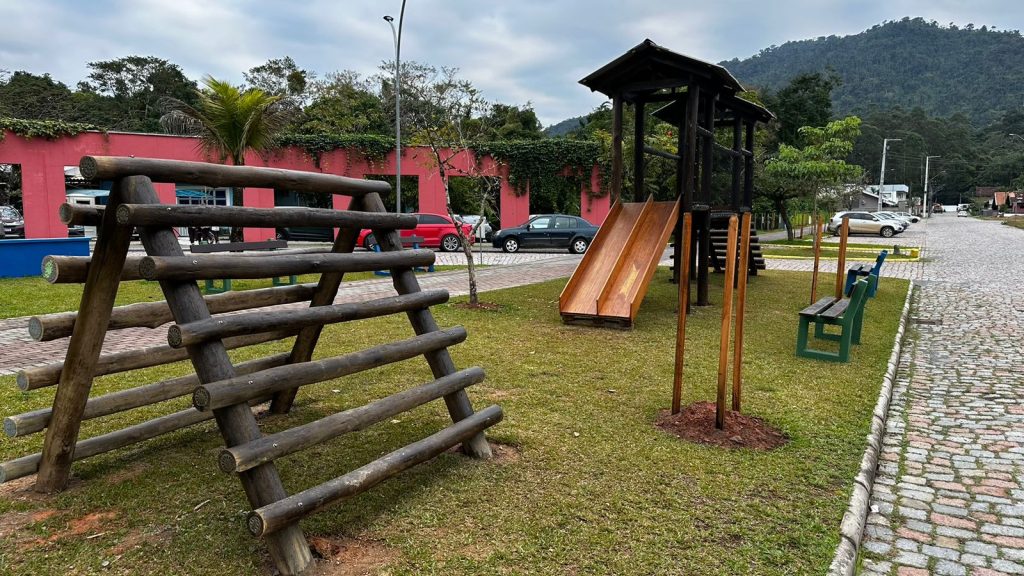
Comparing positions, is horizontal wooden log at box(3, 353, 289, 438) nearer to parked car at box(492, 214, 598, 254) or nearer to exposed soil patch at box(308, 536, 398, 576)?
exposed soil patch at box(308, 536, 398, 576)

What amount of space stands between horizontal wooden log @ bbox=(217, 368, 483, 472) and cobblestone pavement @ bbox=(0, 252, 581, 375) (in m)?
2.17

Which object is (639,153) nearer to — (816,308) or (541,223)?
(816,308)

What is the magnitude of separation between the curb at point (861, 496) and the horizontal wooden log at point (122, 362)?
2908mm

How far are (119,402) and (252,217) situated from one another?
1.58 m

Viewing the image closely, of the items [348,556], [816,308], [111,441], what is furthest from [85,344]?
[816,308]

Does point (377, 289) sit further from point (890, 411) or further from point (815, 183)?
point (815, 183)

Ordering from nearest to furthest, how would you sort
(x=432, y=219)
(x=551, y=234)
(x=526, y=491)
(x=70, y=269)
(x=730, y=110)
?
(x=70, y=269) < (x=526, y=491) < (x=730, y=110) < (x=432, y=219) < (x=551, y=234)

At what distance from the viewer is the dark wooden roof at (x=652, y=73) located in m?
9.66

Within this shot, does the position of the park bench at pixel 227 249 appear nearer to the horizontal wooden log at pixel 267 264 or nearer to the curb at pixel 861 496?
the horizontal wooden log at pixel 267 264

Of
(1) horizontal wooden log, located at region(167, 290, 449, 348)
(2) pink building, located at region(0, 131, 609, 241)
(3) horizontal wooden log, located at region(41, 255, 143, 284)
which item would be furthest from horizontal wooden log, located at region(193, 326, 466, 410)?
(2) pink building, located at region(0, 131, 609, 241)

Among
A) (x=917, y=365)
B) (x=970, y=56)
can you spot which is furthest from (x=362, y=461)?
(x=970, y=56)

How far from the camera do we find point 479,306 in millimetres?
10117

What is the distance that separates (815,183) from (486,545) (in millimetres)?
26713

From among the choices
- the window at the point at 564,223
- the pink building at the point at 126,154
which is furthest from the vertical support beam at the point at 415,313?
the window at the point at 564,223
